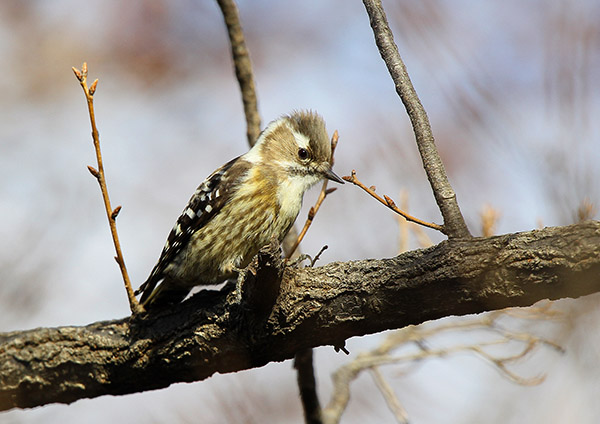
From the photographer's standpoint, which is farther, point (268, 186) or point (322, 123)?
point (322, 123)

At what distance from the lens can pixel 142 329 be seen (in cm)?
377

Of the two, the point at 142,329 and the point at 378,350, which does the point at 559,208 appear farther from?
the point at 378,350

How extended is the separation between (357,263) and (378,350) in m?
1.94

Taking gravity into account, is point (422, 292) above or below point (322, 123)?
below

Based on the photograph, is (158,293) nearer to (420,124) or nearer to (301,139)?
(301,139)

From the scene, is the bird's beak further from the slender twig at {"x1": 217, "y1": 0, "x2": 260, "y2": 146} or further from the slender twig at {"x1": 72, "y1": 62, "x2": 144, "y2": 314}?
the slender twig at {"x1": 72, "y1": 62, "x2": 144, "y2": 314}

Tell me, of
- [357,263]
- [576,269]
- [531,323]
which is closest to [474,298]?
[576,269]

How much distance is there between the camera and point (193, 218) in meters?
4.66

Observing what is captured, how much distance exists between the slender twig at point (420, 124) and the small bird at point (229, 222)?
1617 mm

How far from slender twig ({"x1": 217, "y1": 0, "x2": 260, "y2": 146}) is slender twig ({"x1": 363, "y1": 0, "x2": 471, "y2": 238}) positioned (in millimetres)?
2199

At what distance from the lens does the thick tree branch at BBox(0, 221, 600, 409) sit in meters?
2.60

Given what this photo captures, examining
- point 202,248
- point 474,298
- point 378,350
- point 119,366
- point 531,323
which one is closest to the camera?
point 474,298

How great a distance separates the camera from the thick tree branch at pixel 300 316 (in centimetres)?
260

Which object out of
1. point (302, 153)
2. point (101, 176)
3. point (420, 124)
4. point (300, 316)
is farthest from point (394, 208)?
point (302, 153)
